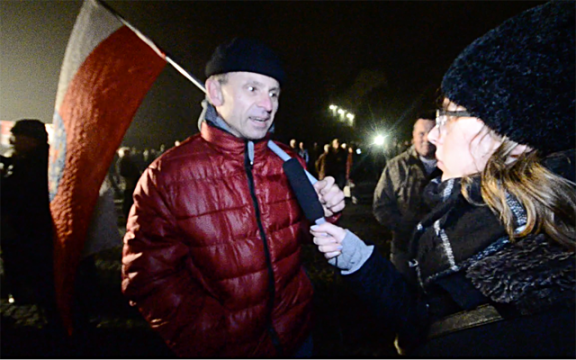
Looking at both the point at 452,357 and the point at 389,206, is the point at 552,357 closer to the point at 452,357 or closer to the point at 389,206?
the point at 452,357

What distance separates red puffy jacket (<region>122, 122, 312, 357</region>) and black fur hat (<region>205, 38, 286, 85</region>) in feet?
1.22

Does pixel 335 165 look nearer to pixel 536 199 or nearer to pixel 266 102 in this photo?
pixel 266 102

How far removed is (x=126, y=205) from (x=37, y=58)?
220 inches

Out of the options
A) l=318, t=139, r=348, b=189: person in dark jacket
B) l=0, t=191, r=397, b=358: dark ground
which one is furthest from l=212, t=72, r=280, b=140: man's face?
l=318, t=139, r=348, b=189: person in dark jacket

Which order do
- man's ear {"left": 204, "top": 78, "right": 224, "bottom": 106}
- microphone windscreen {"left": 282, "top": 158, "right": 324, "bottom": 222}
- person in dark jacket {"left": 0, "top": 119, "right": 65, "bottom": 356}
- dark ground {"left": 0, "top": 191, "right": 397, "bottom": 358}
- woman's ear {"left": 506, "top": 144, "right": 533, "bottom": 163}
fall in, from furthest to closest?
person in dark jacket {"left": 0, "top": 119, "right": 65, "bottom": 356} → dark ground {"left": 0, "top": 191, "right": 397, "bottom": 358} → man's ear {"left": 204, "top": 78, "right": 224, "bottom": 106} → microphone windscreen {"left": 282, "top": 158, "right": 324, "bottom": 222} → woman's ear {"left": 506, "top": 144, "right": 533, "bottom": 163}

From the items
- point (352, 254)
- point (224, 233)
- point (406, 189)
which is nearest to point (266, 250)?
point (224, 233)

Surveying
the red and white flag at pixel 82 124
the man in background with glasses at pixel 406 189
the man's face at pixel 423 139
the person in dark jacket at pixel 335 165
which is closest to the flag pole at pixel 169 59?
the red and white flag at pixel 82 124

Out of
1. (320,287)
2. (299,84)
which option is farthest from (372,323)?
(299,84)

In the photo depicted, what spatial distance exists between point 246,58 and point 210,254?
43.8 inches

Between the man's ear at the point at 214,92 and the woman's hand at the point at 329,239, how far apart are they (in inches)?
40.5

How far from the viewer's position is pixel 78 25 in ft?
5.56

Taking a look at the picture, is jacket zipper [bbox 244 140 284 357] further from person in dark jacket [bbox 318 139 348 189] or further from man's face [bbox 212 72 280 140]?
person in dark jacket [bbox 318 139 348 189]

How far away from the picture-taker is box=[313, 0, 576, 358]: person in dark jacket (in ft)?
2.97

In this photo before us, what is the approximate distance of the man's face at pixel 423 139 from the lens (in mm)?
3295
